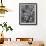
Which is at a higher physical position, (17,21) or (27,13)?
(27,13)

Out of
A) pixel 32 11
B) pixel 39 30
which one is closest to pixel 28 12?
pixel 32 11

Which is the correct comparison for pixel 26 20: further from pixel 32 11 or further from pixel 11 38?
pixel 11 38

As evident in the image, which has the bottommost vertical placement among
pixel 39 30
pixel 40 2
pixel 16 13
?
pixel 39 30

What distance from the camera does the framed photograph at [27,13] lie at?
4.02 meters

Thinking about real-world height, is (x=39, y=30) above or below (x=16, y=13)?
below

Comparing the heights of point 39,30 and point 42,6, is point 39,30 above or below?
below

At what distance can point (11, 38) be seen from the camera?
4.02 m

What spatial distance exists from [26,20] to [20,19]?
198 millimetres

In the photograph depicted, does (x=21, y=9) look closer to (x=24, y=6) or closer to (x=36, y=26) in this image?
(x=24, y=6)

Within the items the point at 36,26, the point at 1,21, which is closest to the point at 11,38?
the point at 1,21

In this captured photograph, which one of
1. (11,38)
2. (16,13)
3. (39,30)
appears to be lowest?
(11,38)

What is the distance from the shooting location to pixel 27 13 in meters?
4.05

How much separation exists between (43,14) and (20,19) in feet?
2.49

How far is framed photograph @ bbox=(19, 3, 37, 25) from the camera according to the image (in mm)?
4023
